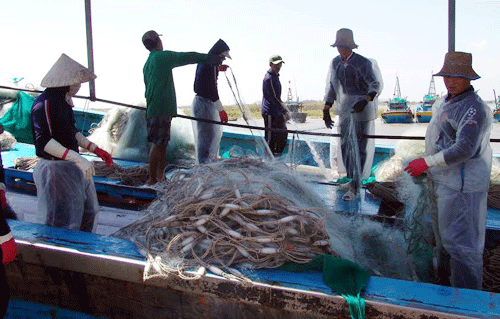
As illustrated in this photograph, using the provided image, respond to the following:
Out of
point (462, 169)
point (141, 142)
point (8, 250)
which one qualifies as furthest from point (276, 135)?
point (8, 250)

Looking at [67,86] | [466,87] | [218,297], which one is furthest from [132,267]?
[466,87]

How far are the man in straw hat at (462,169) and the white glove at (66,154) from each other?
248cm

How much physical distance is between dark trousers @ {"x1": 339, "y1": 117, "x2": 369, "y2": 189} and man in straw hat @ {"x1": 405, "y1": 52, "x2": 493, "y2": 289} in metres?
1.89

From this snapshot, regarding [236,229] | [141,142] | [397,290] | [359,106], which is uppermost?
[359,106]

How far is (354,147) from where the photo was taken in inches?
210

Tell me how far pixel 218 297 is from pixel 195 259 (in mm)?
258

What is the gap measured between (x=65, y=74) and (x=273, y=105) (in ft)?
13.6

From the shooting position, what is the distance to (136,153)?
700 centimetres

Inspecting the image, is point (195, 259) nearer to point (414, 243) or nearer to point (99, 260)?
point (99, 260)

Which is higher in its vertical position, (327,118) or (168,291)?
(327,118)

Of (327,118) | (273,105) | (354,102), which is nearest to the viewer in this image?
(354,102)

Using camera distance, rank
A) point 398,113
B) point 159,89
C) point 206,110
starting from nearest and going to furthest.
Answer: point 159,89 < point 206,110 < point 398,113

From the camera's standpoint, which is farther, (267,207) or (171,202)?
(171,202)

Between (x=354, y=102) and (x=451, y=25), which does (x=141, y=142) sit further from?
(x=451, y=25)
